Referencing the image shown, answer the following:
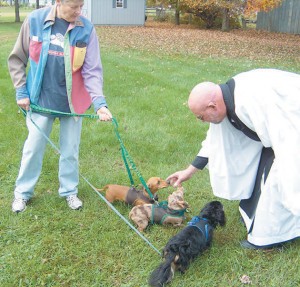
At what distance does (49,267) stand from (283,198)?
1.80m

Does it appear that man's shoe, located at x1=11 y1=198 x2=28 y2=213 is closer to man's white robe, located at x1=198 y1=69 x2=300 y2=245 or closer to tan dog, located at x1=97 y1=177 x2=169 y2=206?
tan dog, located at x1=97 y1=177 x2=169 y2=206

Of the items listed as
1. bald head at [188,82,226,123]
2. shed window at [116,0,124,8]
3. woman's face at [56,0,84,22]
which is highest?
woman's face at [56,0,84,22]

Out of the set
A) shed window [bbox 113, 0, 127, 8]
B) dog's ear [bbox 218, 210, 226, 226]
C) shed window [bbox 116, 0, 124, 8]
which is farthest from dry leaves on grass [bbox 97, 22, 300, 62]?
dog's ear [bbox 218, 210, 226, 226]

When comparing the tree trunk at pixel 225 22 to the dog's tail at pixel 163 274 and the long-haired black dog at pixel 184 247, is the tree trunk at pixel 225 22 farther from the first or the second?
the dog's tail at pixel 163 274

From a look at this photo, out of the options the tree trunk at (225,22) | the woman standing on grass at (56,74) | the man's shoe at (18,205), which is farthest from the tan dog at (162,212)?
the tree trunk at (225,22)

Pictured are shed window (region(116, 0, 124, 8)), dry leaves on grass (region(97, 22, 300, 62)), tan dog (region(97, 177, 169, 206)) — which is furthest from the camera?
shed window (region(116, 0, 124, 8))

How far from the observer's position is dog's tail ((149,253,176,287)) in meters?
2.98

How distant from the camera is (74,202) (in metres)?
4.06

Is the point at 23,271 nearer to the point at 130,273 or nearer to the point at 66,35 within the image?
the point at 130,273

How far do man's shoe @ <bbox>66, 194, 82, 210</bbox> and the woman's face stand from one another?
1643 millimetres

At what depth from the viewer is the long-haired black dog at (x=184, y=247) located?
3.00 metres

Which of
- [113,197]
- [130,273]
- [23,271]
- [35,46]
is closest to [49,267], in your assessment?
[23,271]

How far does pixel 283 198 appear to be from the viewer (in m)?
2.93

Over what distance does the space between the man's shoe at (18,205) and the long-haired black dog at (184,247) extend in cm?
156
